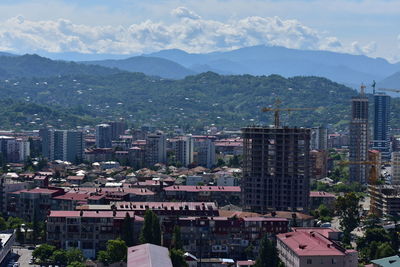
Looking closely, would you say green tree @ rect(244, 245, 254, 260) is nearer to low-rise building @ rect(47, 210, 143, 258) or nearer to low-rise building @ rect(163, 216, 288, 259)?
low-rise building @ rect(163, 216, 288, 259)

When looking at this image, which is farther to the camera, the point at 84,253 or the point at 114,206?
the point at 114,206

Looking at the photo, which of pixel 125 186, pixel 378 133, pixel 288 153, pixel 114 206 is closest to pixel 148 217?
pixel 114 206

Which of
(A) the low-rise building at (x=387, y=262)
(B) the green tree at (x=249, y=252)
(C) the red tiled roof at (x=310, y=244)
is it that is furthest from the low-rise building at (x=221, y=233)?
(A) the low-rise building at (x=387, y=262)

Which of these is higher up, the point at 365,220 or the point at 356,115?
the point at 356,115

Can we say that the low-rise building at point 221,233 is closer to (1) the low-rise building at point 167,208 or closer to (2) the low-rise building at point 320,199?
(1) the low-rise building at point 167,208

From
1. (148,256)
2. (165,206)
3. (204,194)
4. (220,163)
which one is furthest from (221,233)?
(220,163)

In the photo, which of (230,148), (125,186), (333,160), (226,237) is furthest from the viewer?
(230,148)

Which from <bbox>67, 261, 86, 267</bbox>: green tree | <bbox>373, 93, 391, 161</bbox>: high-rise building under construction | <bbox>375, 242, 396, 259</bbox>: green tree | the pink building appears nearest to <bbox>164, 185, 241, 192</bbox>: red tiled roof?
the pink building

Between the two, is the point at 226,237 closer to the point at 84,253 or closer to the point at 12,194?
the point at 84,253
